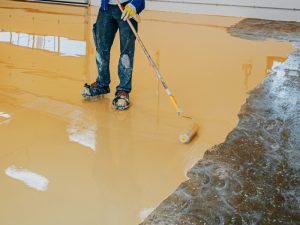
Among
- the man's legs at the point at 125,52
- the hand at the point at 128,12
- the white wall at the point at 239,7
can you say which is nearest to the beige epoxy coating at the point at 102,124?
the man's legs at the point at 125,52

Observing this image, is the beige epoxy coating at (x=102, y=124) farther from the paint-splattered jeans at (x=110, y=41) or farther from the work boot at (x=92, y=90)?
the paint-splattered jeans at (x=110, y=41)

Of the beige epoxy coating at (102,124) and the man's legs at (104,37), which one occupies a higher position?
the man's legs at (104,37)

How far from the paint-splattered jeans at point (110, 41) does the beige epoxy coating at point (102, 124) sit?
10.5 inches

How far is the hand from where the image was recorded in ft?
8.73

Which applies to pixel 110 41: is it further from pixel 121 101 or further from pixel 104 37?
pixel 121 101

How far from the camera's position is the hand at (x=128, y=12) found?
8.73 feet

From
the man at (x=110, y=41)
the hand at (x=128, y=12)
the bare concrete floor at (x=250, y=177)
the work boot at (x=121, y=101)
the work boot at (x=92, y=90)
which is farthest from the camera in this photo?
the work boot at (x=92, y=90)

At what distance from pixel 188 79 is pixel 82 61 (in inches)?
51.8

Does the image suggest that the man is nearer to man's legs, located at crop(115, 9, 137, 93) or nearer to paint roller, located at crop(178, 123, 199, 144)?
man's legs, located at crop(115, 9, 137, 93)

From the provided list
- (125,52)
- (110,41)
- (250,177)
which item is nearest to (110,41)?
(110,41)

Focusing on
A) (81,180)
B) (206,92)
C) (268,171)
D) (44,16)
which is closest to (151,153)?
(81,180)

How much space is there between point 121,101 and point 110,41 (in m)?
0.50

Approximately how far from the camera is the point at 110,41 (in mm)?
3014

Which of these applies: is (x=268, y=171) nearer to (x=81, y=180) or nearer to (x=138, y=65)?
(x=81, y=180)
